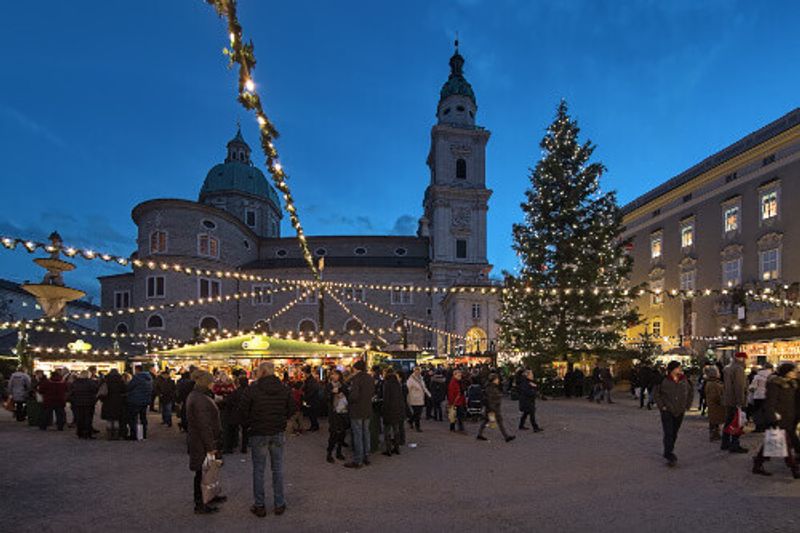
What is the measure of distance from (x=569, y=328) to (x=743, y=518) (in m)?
20.1

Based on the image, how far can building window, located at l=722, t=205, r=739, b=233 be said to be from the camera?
107 ft

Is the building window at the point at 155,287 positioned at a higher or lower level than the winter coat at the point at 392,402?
higher

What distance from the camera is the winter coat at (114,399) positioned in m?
12.3

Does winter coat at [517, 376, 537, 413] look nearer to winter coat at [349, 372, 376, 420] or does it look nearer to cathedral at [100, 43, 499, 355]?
winter coat at [349, 372, 376, 420]

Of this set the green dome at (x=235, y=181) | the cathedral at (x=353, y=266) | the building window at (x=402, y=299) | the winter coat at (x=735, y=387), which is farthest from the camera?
the green dome at (x=235, y=181)

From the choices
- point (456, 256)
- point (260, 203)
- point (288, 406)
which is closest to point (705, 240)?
point (456, 256)

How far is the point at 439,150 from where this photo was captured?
58.8 metres

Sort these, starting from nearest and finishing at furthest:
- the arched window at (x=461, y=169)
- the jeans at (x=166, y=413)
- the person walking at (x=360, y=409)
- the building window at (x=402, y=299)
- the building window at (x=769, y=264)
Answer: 1. the person walking at (x=360, y=409)
2. the jeans at (x=166, y=413)
3. the building window at (x=769, y=264)
4. the building window at (x=402, y=299)
5. the arched window at (x=461, y=169)

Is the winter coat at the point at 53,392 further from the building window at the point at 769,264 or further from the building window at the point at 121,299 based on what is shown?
the building window at the point at 121,299

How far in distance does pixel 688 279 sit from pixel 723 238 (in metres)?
4.05

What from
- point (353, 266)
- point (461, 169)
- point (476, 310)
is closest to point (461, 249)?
point (461, 169)

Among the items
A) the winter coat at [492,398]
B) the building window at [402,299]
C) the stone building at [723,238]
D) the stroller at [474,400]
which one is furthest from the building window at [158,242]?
the winter coat at [492,398]

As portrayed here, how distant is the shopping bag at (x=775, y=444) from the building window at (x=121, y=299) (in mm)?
60395

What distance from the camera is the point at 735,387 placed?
1005 cm
